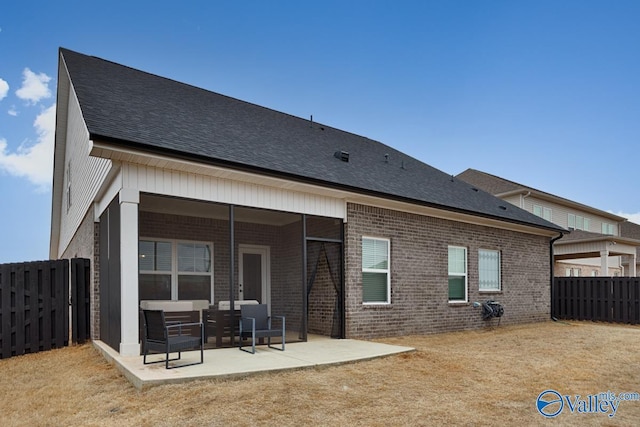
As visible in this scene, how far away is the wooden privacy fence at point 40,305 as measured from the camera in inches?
334

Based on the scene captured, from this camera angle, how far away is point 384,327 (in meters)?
10.3

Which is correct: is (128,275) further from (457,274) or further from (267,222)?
(457,274)

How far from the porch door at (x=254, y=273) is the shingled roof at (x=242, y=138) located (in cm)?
340

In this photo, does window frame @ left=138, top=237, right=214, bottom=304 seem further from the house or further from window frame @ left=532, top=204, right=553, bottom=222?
window frame @ left=532, top=204, right=553, bottom=222

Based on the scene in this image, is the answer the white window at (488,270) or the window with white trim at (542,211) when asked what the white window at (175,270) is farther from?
the window with white trim at (542,211)

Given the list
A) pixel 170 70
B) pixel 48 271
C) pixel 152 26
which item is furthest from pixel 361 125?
pixel 48 271

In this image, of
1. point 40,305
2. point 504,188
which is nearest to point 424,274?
point 40,305

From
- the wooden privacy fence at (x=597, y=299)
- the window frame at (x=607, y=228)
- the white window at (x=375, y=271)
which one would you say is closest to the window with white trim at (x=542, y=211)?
the wooden privacy fence at (x=597, y=299)

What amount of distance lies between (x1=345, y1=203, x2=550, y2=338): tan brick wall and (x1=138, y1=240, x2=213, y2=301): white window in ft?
13.8

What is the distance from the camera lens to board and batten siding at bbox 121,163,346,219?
23.4 ft

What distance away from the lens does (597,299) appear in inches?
645

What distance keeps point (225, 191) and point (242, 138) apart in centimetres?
221

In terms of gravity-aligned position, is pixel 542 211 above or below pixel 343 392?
above

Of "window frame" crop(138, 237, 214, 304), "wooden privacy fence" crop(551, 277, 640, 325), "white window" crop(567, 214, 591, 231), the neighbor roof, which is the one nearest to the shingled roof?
"wooden privacy fence" crop(551, 277, 640, 325)
